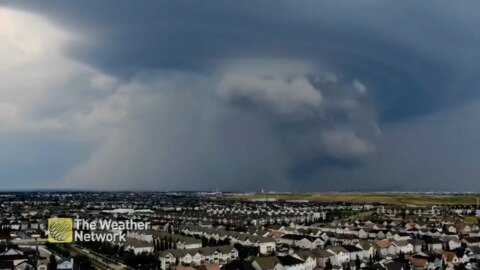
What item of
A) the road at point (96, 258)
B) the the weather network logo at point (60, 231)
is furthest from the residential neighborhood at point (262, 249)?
the the weather network logo at point (60, 231)

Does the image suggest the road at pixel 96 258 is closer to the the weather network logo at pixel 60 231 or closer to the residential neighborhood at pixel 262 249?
the residential neighborhood at pixel 262 249

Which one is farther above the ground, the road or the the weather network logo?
the the weather network logo

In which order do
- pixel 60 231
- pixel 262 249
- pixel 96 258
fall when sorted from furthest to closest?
pixel 60 231 < pixel 262 249 < pixel 96 258

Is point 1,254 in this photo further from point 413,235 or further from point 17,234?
point 413,235

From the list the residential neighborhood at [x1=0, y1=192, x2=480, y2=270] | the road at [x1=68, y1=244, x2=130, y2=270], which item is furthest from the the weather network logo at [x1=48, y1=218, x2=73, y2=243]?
the road at [x1=68, y1=244, x2=130, y2=270]

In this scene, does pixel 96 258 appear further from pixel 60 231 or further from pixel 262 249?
pixel 262 249

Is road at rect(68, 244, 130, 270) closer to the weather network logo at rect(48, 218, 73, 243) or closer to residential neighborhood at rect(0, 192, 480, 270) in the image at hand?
residential neighborhood at rect(0, 192, 480, 270)

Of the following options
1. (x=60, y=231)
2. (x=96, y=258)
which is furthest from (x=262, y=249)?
(x=60, y=231)

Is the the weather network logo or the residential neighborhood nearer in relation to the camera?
the residential neighborhood

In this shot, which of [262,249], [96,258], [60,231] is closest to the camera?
[96,258]

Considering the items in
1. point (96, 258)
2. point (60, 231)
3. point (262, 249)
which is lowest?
point (262, 249)
